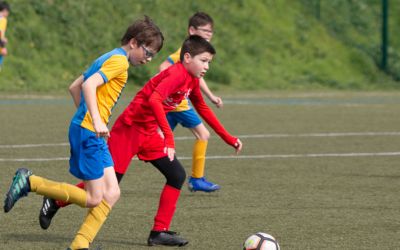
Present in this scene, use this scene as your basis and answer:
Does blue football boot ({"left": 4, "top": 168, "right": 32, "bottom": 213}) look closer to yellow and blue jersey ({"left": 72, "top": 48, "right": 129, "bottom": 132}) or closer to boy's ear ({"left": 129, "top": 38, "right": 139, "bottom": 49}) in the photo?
yellow and blue jersey ({"left": 72, "top": 48, "right": 129, "bottom": 132})

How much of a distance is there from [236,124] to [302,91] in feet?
39.7

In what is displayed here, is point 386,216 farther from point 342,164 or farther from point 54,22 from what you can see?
point 54,22

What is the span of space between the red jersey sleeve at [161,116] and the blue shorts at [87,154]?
21.9 inches

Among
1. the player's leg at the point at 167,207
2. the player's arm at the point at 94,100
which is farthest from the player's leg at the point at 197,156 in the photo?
the player's arm at the point at 94,100

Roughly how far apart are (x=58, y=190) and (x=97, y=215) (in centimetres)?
38

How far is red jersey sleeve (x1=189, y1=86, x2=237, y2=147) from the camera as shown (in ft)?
30.1

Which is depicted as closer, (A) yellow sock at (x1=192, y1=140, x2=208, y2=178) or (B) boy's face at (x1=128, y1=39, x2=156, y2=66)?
(B) boy's face at (x1=128, y1=39, x2=156, y2=66)

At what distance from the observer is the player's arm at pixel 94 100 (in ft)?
22.9

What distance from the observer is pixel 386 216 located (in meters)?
9.31

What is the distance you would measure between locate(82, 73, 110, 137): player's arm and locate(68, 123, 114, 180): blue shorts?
29 cm

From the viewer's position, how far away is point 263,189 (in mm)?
11070

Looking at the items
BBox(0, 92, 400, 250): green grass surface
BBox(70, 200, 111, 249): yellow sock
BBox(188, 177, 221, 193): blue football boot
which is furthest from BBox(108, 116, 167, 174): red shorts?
BBox(188, 177, 221, 193): blue football boot

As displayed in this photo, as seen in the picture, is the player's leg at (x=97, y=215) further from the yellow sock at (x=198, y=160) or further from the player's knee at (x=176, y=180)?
the yellow sock at (x=198, y=160)

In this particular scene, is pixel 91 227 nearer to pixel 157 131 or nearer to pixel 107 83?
pixel 107 83
